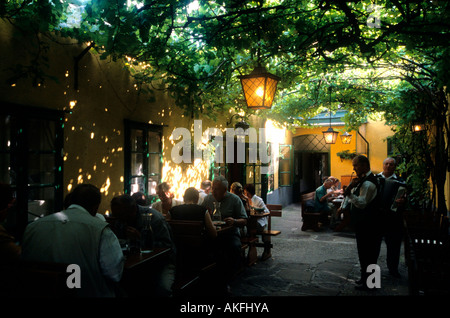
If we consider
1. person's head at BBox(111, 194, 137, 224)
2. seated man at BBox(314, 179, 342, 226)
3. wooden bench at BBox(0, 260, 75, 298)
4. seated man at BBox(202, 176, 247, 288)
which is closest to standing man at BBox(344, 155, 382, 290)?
seated man at BBox(202, 176, 247, 288)

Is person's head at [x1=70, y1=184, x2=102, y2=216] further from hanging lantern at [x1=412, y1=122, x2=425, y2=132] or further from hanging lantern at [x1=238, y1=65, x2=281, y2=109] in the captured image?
hanging lantern at [x1=412, y1=122, x2=425, y2=132]

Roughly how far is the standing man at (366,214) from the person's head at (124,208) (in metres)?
3.06

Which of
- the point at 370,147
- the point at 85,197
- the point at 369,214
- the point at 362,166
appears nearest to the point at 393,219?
the point at 369,214

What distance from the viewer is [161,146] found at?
7242 mm

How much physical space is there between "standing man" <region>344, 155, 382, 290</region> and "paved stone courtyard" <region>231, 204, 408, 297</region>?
0.61m

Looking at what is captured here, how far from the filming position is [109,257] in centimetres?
278

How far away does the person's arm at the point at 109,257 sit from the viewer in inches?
109

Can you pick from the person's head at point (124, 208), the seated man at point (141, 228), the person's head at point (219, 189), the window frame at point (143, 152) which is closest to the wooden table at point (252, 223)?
the person's head at point (219, 189)

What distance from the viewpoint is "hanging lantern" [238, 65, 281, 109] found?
4797mm

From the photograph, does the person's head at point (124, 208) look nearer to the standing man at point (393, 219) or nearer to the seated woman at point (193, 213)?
the seated woman at point (193, 213)

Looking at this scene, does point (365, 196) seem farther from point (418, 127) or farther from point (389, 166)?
point (418, 127)

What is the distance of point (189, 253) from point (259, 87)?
7.57 ft

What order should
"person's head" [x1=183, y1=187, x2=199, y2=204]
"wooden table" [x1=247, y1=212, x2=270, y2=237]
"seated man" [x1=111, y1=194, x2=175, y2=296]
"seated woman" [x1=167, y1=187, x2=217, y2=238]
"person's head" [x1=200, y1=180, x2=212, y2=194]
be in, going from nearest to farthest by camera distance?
"seated man" [x1=111, y1=194, x2=175, y2=296], "seated woman" [x1=167, y1=187, x2=217, y2=238], "person's head" [x1=183, y1=187, x2=199, y2=204], "wooden table" [x1=247, y1=212, x2=270, y2=237], "person's head" [x1=200, y1=180, x2=212, y2=194]
